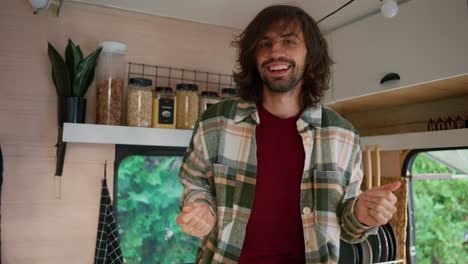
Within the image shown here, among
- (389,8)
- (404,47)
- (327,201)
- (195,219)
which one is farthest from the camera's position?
(404,47)

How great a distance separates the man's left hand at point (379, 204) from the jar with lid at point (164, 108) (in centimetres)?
92

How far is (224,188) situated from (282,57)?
0.35 meters

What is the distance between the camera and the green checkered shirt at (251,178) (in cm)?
85

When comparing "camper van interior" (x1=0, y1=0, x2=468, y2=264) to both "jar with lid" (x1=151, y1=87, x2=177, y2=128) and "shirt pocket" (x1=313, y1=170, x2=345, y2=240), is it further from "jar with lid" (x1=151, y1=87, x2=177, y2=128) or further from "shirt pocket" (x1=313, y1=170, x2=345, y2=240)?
"shirt pocket" (x1=313, y1=170, x2=345, y2=240)

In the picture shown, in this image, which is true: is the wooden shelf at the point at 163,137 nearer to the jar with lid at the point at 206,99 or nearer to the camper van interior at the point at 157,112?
the camper van interior at the point at 157,112

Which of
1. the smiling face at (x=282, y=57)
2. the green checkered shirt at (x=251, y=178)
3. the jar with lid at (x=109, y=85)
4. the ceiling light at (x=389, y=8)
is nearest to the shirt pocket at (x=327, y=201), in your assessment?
the green checkered shirt at (x=251, y=178)

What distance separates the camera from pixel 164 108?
150 centimetres

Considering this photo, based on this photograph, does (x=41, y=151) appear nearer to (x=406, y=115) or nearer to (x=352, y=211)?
(x=352, y=211)

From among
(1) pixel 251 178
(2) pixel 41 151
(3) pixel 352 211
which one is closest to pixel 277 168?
(1) pixel 251 178

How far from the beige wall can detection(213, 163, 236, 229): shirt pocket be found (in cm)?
79

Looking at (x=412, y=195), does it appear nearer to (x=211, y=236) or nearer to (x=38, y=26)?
(x=211, y=236)

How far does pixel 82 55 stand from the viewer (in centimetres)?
144

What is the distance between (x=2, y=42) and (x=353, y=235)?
1383mm

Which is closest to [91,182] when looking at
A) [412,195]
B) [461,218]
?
[412,195]
